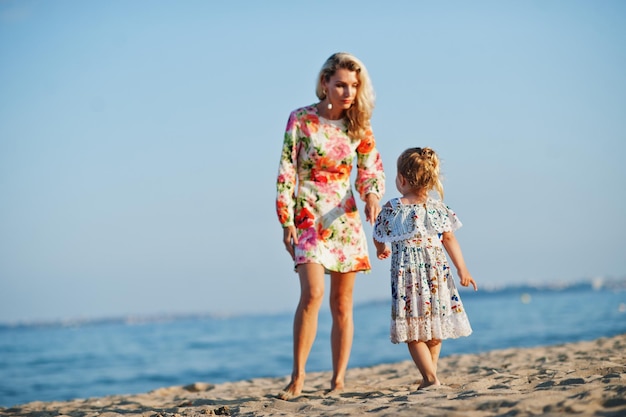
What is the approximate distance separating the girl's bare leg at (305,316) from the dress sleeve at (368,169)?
0.65m

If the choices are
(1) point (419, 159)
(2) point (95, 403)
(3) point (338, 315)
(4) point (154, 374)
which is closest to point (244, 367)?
(4) point (154, 374)

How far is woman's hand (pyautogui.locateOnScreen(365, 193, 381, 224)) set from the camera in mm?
4547

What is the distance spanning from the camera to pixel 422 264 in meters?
4.09

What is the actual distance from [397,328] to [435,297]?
280mm

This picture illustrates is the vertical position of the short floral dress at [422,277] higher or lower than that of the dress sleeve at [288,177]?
lower

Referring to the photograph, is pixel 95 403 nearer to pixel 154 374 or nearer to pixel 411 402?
pixel 411 402

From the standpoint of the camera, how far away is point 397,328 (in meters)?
3.99

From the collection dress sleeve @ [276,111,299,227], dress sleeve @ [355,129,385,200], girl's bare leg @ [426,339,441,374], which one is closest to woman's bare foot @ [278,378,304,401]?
girl's bare leg @ [426,339,441,374]

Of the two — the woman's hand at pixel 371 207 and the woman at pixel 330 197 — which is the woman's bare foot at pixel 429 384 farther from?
the woman's hand at pixel 371 207

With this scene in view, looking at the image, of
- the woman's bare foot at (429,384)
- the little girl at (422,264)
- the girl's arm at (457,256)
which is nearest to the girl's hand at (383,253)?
the little girl at (422,264)

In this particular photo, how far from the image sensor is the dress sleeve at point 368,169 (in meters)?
4.68

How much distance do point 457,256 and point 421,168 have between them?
541 mm

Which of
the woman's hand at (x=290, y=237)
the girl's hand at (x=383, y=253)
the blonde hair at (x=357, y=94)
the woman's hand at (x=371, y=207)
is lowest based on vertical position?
the girl's hand at (x=383, y=253)

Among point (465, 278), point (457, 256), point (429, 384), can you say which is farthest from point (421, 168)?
point (429, 384)
